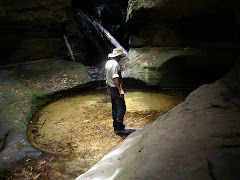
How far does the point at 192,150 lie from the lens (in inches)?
66.6

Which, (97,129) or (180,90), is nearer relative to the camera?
(97,129)

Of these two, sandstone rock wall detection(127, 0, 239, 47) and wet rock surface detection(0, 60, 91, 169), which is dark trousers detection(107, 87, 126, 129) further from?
sandstone rock wall detection(127, 0, 239, 47)

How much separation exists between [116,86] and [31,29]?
5.94m

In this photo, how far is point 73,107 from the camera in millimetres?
5758

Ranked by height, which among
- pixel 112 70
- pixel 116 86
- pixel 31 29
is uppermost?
pixel 31 29

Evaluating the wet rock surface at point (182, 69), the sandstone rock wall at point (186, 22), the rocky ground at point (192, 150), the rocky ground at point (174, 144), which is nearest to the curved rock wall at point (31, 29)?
the rocky ground at point (174, 144)

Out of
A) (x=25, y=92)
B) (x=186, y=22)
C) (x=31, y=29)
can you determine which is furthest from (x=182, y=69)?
(x=31, y=29)

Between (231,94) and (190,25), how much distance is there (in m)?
5.44

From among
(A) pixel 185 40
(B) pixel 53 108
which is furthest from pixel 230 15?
(B) pixel 53 108

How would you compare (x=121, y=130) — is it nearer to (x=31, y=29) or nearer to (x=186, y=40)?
(x=186, y=40)

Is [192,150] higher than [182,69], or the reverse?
[192,150]

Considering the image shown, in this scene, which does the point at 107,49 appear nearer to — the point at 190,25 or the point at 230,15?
the point at 190,25

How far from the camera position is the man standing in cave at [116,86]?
12.1 feet

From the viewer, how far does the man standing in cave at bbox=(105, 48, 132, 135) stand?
3697 mm
